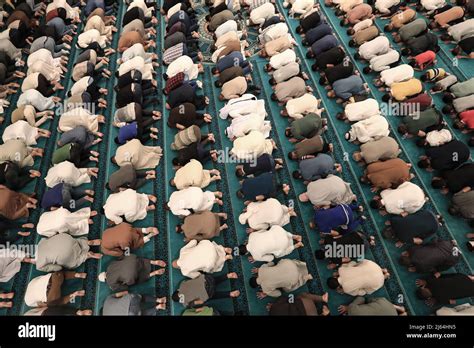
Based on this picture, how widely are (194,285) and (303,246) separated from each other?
4.51 ft

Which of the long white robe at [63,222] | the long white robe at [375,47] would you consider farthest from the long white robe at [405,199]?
the long white robe at [63,222]

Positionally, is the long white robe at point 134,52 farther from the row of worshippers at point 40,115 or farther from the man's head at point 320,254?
the man's head at point 320,254

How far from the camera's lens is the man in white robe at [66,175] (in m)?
4.79

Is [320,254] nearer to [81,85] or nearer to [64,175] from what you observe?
[64,175]

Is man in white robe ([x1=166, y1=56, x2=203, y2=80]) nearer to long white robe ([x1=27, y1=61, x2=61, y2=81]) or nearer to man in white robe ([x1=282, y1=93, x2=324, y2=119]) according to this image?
man in white robe ([x1=282, y1=93, x2=324, y2=119])

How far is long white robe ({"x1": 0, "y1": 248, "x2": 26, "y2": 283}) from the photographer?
431cm

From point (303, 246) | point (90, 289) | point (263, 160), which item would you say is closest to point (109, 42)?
point (263, 160)

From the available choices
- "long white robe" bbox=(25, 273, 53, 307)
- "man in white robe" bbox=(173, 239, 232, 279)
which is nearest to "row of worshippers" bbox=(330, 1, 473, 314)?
"man in white robe" bbox=(173, 239, 232, 279)

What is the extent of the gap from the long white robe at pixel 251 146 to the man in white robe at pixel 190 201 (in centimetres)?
70

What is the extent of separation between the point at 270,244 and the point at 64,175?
280 cm

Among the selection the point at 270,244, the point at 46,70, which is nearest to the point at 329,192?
the point at 270,244

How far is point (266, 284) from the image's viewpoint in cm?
395

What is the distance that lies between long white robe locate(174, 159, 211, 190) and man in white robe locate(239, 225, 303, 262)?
39.6 inches

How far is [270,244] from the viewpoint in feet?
13.4
